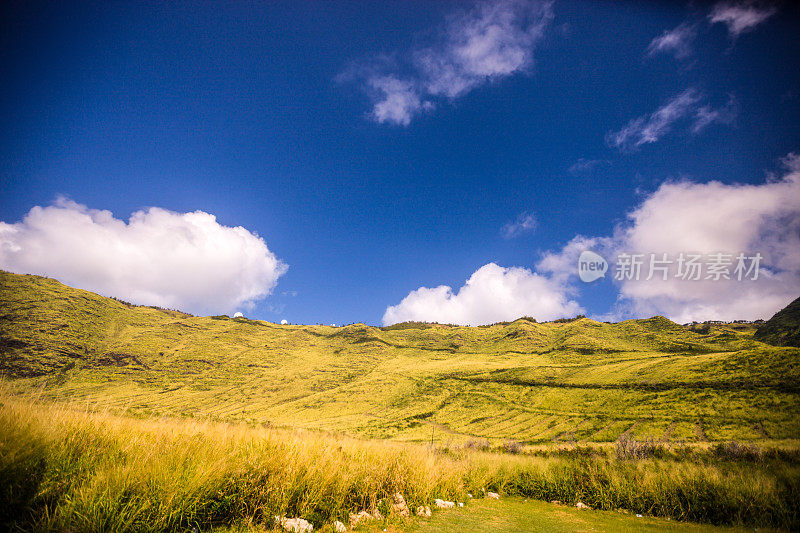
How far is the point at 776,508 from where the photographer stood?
8242mm

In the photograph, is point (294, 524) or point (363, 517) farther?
point (363, 517)

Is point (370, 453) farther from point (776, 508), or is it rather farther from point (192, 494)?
point (776, 508)

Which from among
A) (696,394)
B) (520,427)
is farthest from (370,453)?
(696,394)

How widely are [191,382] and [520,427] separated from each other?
8913cm

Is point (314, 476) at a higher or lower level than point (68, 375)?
higher

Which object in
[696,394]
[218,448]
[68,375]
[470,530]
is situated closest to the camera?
[218,448]

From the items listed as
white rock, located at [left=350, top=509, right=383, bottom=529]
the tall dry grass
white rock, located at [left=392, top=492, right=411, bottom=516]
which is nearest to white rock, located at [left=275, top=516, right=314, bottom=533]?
the tall dry grass

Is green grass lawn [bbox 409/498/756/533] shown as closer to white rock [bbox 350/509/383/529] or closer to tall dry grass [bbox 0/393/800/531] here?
white rock [bbox 350/509/383/529]

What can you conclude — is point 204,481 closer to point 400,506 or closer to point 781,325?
point 400,506

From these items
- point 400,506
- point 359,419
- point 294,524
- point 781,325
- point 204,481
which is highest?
point 781,325

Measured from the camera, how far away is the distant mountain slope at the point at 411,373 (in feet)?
144

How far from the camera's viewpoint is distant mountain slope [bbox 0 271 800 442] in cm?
4378

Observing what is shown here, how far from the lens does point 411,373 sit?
3839 inches

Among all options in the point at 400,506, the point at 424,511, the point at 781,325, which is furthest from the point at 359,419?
the point at 781,325
